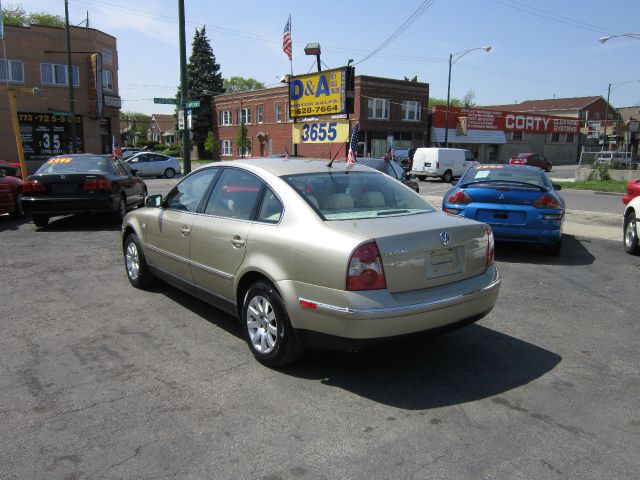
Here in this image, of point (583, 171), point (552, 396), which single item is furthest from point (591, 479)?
point (583, 171)

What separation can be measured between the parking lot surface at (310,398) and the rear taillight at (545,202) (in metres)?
2.41

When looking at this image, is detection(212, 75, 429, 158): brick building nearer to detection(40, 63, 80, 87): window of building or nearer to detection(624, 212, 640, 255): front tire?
detection(40, 63, 80, 87): window of building

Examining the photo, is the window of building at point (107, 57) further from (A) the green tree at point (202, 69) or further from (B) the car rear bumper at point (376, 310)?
(B) the car rear bumper at point (376, 310)

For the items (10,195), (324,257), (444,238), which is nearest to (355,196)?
(444,238)

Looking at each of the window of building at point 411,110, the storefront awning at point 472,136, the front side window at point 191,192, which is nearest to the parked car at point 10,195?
the front side window at point 191,192

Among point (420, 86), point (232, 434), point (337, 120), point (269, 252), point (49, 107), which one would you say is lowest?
point (232, 434)

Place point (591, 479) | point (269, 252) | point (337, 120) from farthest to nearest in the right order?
point (337, 120)
point (269, 252)
point (591, 479)

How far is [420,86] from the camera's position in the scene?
153 feet

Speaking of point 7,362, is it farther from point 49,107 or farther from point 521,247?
point 49,107

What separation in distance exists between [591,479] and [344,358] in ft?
6.50

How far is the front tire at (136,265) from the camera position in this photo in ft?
19.8

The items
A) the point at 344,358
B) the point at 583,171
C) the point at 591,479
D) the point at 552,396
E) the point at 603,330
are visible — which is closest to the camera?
the point at 591,479

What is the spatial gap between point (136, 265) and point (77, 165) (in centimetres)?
604

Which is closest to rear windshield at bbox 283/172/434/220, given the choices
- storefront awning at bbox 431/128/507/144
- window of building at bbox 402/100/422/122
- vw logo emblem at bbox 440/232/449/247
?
vw logo emblem at bbox 440/232/449/247
